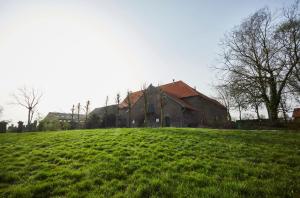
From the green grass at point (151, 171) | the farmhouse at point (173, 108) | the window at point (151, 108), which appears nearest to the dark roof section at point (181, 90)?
the farmhouse at point (173, 108)

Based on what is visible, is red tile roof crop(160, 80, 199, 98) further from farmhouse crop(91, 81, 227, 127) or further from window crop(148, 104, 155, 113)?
Result: window crop(148, 104, 155, 113)

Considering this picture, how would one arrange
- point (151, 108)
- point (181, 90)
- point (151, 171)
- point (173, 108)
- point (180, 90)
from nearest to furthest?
point (151, 171)
point (173, 108)
point (151, 108)
point (181, 90)
point (180, 90)

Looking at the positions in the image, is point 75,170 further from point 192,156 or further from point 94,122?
point 94,122

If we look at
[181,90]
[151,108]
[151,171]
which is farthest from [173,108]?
[151,171]

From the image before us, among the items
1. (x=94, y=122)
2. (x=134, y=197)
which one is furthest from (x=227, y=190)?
(x=94, y=122)

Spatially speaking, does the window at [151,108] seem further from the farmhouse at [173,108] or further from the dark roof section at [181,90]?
the dark roof section at [181,90]

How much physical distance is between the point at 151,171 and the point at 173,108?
30955 millimetres

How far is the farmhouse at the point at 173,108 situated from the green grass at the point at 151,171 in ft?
78.9

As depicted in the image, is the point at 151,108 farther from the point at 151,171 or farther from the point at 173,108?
the point at 151,171

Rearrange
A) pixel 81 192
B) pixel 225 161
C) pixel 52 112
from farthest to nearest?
pixel 52 112, pixel 225 161, pixel 81 192

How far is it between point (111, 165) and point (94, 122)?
119 feet

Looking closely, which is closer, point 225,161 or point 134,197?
point 134,197

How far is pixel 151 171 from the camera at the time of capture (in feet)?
23.6

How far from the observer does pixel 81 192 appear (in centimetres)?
562
